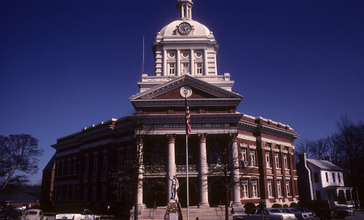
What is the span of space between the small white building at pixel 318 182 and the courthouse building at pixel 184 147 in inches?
433

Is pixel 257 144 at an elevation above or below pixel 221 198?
above

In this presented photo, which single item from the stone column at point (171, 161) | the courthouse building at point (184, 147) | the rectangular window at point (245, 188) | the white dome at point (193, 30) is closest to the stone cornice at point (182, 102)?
the courthouse building at point (184, 147)

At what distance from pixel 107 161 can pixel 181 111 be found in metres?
12.7

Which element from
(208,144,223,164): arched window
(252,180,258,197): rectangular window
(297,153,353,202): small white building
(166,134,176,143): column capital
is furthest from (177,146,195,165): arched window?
(297,153,353,202): small white building

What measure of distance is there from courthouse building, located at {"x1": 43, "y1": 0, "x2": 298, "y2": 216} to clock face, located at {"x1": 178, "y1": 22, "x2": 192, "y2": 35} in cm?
17

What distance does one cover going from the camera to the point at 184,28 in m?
53.6

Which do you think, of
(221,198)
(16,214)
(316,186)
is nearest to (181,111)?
(221,198)

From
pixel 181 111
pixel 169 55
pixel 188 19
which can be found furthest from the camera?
pixel 188 19

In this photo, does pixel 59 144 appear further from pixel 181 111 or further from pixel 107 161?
pixel 181 111

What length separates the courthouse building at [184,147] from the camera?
34.5m

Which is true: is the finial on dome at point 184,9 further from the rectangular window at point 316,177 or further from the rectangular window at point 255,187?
the rectangular window at point 316,177

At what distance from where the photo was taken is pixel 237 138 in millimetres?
38594

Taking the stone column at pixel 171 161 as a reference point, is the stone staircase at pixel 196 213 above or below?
below

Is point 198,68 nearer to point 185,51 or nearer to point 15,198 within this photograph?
point 185,51
